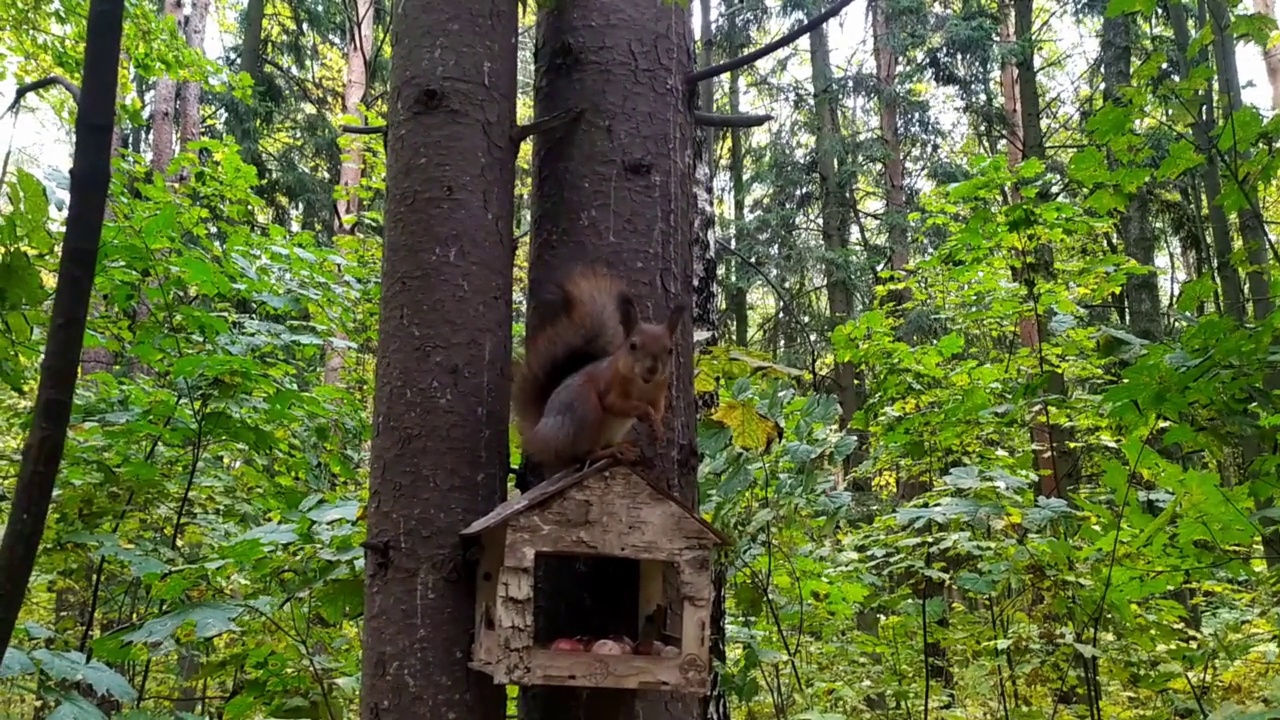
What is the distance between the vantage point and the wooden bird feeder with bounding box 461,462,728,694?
59.0 inches

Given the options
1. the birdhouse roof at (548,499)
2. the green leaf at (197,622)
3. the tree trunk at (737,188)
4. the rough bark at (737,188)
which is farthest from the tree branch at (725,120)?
the rough bark at (737,188)

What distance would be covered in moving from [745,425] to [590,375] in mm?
928

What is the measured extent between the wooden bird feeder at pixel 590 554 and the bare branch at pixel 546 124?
0.72 meters

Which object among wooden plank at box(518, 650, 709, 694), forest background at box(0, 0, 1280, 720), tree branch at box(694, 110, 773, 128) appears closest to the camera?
wooden plank at box(518, 650, 709, 694)

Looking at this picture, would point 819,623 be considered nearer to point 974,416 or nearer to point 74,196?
point 974,416

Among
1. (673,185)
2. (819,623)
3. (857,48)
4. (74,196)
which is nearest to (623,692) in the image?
(673,185)

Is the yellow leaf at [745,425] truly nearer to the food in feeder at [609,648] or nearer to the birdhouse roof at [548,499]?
the birdhouse roof at [548,499]

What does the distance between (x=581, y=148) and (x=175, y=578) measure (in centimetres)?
186

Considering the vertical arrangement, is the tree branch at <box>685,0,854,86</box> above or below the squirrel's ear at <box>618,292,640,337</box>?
above

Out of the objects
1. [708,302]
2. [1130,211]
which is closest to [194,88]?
[708,302]

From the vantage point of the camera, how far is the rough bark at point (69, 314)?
0.91 m

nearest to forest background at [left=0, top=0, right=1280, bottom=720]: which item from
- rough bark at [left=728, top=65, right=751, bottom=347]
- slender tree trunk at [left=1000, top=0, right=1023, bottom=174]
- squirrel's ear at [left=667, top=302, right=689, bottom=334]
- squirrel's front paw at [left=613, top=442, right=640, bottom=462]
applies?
squirrel's ear at [left=667, top=302, right=689, bottom=334]

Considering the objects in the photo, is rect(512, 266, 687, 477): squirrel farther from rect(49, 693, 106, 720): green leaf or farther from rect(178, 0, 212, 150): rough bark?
rect(178, 0, 212, 150): rough bark

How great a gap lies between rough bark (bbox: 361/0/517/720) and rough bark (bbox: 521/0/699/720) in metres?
0.15
